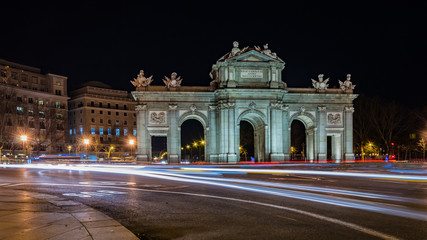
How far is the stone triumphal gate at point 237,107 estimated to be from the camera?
5284cm

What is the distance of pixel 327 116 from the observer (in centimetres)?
5719

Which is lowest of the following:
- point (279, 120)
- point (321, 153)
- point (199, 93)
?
point (321, 153)

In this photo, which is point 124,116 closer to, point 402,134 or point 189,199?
point 402,134

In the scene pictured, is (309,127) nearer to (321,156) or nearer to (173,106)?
(321,156)

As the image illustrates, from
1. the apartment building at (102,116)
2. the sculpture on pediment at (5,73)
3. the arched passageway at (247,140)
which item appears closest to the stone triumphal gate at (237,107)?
the arched passageway at (247,140)

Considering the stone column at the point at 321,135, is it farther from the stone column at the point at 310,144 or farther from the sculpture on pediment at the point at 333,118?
the stone column at the point at 310,144

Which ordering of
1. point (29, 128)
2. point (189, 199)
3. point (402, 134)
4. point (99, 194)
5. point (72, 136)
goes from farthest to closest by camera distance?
1. point (72, 136)
2. point (29, 128)
3. point (402, 134)
4. point (99, 194)
5. point (189, 199)

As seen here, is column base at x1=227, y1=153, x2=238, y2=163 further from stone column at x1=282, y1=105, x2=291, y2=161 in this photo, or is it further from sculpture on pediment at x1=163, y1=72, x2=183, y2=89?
sculpture on pediment at x1=163, y1=72, x2=183, y2=89

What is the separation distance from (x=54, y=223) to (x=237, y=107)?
4530 cm

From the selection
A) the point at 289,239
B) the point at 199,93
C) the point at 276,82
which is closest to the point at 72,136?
the point at 199,93

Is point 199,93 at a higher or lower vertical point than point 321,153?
higher

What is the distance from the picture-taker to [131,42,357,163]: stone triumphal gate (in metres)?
52.8

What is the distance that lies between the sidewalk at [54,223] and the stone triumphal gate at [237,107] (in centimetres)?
4137

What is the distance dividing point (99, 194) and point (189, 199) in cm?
394
